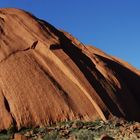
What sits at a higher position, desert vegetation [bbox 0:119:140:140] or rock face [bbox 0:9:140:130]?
rock face [bbox 0:9:140:130]

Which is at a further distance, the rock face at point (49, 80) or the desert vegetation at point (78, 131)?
the rock face at point (49, 80)

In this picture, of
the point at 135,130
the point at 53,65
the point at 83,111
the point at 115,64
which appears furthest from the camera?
the point at 115,64

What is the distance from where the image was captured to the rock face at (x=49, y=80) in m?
44.5

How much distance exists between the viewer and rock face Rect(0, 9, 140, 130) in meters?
44.5

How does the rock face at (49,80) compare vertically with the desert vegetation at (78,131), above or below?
above

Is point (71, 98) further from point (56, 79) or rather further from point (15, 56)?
point (15, 56)

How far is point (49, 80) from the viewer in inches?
1853

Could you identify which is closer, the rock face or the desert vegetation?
the desert vegetation

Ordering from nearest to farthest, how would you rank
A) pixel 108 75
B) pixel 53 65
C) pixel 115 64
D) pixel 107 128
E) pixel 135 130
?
pixel 135 130
pixel 107 128
pixel 53 65
pixel 108 75
pixel 115 64

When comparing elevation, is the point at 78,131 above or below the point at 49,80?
below

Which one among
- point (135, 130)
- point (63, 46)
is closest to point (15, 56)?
point (63, 46)

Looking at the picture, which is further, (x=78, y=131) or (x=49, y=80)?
(x=49, y=80)

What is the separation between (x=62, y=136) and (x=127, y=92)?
1651cm

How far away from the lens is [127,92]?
54.8 m
